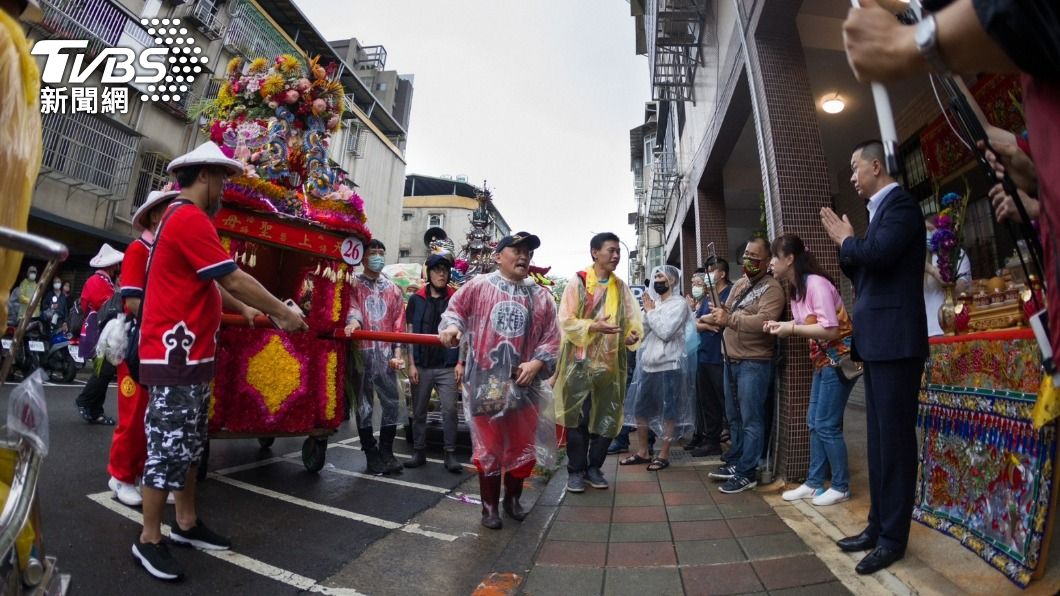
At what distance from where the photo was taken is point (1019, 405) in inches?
86.5

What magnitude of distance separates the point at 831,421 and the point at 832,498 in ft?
1.67

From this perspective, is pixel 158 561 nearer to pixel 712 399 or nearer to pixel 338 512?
pixel 338 512

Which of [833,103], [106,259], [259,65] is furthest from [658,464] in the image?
[106,259]

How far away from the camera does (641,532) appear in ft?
10.5

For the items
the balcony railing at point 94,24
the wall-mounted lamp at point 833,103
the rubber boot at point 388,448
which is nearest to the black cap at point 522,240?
the rubber boot at point 388,448

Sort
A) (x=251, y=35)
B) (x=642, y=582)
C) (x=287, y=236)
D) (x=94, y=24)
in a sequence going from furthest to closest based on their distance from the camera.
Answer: (x=251, y=35) → (x=94, y=24) → (x=287, y=236) → (x=642, y=582)

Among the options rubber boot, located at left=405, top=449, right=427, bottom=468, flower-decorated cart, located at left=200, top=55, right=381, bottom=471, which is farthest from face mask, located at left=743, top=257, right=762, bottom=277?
rubber boot, located at left=405, top=449, right=427, bottom=468

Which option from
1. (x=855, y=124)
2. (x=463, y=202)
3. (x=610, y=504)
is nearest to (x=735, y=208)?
(x=855, y=124)

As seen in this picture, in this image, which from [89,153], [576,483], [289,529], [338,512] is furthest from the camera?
[89,153]

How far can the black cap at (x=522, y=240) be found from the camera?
361 cm

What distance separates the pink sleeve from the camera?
3410mm

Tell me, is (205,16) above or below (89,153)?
above

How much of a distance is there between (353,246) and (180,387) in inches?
78.9

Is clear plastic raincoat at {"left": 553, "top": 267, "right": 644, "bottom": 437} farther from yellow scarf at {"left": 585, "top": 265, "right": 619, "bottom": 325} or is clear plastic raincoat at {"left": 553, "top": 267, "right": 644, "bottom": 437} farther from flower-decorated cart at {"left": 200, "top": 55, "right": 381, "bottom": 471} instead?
flower-decorated cart at {"left": 200, "top": 55, "right": 381, "bottom": 471}
